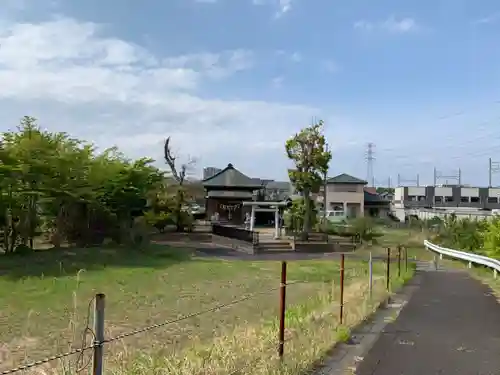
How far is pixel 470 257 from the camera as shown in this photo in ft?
73.4

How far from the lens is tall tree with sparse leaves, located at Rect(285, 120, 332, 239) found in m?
33.4

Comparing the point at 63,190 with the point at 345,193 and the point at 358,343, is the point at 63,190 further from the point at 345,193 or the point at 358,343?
the point at 345,193

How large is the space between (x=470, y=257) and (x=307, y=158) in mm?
13277

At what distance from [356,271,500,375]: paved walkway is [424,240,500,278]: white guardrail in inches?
226

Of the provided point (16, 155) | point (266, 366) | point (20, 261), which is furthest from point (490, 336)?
point (16, 155)

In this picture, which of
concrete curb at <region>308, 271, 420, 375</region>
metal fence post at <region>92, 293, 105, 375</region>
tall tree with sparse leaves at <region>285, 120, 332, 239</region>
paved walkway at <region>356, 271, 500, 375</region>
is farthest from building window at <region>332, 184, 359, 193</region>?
metal fence post at <region>92, 293, 105, 375</region>

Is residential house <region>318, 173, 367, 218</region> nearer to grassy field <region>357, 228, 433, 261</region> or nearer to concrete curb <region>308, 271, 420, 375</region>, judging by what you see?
grassy field <region>357, 228, 433, 261</region>

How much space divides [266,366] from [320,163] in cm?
2885

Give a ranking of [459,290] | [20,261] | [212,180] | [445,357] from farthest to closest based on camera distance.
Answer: [212,180], [20,261], [459,290], [445,357]

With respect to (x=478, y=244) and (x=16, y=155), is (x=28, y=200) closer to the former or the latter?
(x=16, y=155)

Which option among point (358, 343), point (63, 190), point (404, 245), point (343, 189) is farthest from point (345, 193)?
point (358, 343)

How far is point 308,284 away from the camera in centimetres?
1519

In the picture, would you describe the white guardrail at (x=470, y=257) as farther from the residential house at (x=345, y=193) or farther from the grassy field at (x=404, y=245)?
the residential house at (x=345, y=193)

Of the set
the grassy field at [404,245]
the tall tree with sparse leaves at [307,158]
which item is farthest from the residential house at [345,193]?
the tall tree with sparse leaves at [307,158]
